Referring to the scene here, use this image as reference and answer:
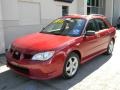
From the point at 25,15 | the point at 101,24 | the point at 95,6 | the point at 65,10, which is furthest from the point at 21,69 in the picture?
the point at 95,6

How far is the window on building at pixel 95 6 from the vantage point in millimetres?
16636

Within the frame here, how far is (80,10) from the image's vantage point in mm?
12977

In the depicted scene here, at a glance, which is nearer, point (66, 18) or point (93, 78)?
point (93, 78)

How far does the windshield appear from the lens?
5.25 metres

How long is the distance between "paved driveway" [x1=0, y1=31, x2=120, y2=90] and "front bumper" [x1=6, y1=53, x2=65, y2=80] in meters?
0.33

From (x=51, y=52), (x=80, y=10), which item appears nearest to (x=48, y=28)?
(x=51, y=52)

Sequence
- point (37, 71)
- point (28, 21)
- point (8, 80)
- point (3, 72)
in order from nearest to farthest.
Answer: point (37, 71) < point (8, 80) < point (3, 72) < point (28, 21)

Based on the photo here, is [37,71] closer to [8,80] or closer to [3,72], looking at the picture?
[8,80]

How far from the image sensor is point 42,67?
4.07 metres

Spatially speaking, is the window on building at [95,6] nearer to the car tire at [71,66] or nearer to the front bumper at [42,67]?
the car tire at [71,66]

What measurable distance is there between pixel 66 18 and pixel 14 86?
2711 millimetres

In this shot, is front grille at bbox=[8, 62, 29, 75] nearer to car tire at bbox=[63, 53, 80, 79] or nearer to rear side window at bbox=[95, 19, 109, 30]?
car tire at bbox=[63, 53, 80, 79]

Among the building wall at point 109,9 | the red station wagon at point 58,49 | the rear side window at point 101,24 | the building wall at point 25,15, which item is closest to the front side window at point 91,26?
the red station wagon at point 58,49

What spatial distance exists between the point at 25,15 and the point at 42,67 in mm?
5073
